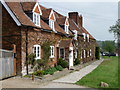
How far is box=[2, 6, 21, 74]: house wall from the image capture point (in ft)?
54.6

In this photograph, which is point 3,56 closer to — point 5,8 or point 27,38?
point 27,38

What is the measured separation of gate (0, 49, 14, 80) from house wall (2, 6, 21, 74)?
2.09 ft

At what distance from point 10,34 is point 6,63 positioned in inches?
113

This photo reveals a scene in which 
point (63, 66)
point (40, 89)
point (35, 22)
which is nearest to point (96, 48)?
point (63, 66)

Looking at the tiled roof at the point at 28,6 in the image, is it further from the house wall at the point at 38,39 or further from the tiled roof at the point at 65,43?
the tiled roof at the point at 65,43

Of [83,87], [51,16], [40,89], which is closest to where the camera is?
[40,89]

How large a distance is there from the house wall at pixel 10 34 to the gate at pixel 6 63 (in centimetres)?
64

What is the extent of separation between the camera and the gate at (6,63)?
14.9 metres

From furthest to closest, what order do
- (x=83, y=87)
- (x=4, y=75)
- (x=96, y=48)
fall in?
(x=96, y=48) → (x=4, y=75) → (x=83, y=87)

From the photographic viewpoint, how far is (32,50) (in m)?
18.1

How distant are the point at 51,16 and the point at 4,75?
33.2ft

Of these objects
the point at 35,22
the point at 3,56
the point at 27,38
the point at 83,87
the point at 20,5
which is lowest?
the point at 83,87

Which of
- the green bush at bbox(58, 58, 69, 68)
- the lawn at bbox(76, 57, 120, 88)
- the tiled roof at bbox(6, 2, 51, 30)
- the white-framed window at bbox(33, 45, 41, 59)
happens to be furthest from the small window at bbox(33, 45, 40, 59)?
the lawn at bbox(76, 57, 120, 88)

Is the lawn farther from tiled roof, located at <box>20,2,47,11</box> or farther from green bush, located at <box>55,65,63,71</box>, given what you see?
tiled roof, located at <box>20,2,47,11</box>
